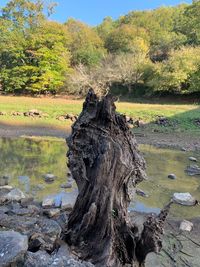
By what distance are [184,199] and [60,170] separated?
3874 millimetres

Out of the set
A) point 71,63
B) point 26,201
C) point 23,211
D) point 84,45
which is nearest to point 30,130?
point 26,201

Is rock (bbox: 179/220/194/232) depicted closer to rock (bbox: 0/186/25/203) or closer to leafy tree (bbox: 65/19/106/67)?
rock (bbox: 0/186/25/203)

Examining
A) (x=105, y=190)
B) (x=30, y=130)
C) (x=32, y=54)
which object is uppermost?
(x=32, y=54)

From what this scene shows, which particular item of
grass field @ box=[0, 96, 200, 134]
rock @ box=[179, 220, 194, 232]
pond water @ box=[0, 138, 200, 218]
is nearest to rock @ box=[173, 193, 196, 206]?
pond water @ box=[0, 138, 200, 218]

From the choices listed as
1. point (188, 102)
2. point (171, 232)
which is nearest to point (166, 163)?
point (171, 232)

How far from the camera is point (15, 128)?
731 inches

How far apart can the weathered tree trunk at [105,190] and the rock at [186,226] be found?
2.94 meters

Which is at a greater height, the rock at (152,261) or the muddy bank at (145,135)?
the rock at (152,261)

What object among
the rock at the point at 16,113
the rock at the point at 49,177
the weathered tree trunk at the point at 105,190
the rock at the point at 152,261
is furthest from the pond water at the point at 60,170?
the rock at the point at 16,113

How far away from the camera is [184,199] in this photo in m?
8.48

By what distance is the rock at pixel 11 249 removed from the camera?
3535 mm

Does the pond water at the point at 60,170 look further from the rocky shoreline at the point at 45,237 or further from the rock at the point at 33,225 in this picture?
the rock at the point at 33,225

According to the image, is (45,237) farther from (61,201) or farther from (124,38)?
(124,38)

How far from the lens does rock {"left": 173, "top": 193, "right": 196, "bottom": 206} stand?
27.4 feet
